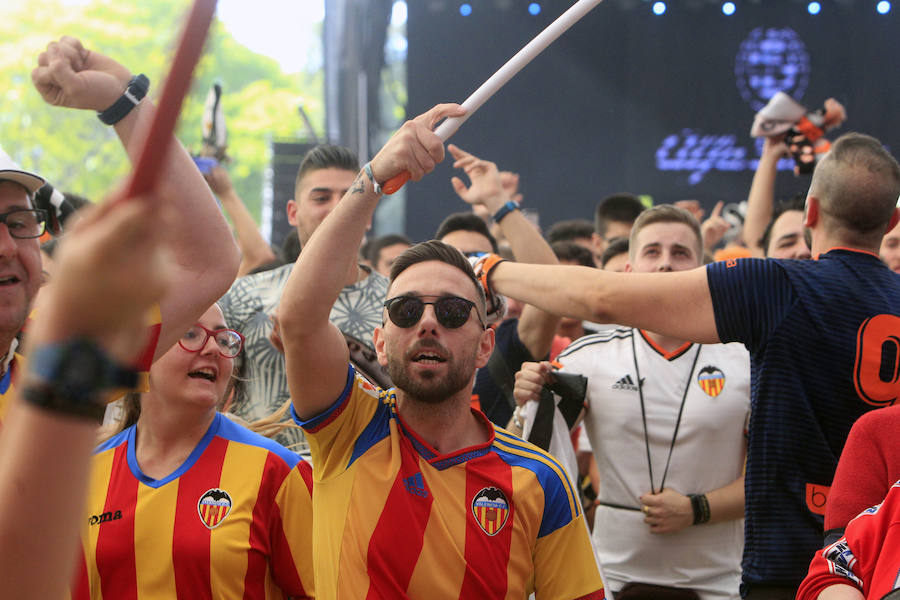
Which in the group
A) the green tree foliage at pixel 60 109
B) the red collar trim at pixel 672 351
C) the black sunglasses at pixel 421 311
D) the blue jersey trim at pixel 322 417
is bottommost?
the blue jersey trim at pixel 322 417

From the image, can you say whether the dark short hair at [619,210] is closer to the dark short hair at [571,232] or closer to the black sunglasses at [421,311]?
the dark short hair at [571,232]

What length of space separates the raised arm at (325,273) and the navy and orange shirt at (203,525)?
395 millimetres

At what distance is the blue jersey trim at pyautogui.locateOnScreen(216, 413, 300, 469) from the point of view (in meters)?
2.89

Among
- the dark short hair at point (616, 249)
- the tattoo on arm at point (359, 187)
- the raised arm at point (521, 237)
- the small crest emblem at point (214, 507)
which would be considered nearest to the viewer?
the tattoo on arm at point (359, 187)

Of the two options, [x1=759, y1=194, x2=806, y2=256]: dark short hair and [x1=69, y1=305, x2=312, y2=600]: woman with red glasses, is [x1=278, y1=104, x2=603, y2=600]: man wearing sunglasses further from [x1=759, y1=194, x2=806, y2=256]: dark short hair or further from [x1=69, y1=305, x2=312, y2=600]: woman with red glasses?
[x1=759, y1=194, x2=806, y2=256]: dark short hair

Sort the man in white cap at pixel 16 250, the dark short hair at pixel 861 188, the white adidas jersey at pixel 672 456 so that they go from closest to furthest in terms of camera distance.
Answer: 1. the man in white cap at pixel 16 250
2. the dark short hair at pixel 861 188
3. the white adidas jersey at pixel 672 456

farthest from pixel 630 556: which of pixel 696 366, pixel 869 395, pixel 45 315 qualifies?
pixel 45 315

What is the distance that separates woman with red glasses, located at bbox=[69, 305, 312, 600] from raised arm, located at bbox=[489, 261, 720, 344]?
919 millimetres

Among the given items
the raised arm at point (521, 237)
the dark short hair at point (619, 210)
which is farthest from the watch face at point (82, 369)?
the dark short hair at point (619, 210)

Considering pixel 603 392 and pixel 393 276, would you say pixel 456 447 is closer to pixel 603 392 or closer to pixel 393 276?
pixel 393 276

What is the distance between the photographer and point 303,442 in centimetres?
389

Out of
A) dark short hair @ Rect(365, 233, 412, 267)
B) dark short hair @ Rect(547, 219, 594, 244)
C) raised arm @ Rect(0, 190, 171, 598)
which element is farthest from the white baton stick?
dark short hair @ Rect(365, 233, 412, 267)

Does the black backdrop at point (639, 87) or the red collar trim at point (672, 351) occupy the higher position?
the black backdrop at point (639, 87)

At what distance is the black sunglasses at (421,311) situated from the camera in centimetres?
282
